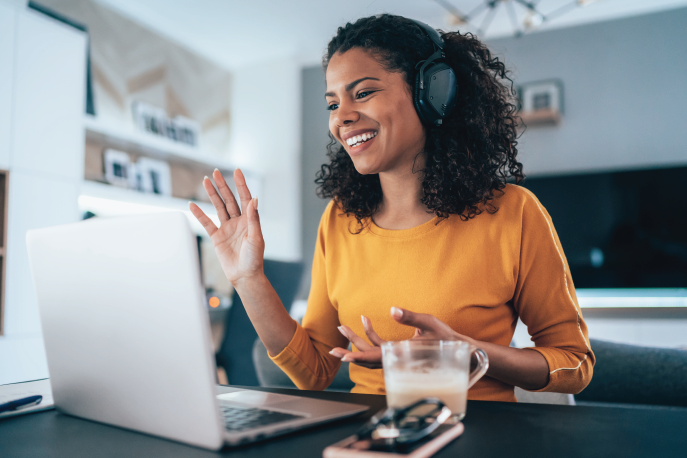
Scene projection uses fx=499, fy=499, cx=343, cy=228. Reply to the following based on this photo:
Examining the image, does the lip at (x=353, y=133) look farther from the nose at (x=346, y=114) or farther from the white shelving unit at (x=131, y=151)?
the white shelving unit at (x=131, y=151)

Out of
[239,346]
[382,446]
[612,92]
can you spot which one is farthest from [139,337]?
[612,92]

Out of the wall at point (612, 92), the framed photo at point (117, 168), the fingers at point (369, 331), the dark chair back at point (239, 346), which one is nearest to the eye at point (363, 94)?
the fingers at point (369, 331)

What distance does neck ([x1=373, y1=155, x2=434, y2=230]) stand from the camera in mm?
1064

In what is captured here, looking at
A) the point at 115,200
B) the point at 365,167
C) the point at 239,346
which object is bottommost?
the point at 239,346

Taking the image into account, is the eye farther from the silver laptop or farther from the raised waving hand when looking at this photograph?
the silver laptop

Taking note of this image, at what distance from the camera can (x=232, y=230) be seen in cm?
84

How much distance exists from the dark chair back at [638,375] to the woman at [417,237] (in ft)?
1.38

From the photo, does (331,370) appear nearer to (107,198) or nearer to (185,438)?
(185,438)

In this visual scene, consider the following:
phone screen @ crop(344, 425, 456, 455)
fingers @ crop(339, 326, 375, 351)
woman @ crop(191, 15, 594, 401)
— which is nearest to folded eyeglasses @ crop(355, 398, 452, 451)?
phone screen @ crop(344, 425, 456, 455)

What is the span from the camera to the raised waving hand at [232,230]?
32.0 inches

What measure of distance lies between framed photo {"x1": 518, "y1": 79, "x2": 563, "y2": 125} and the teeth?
9.36 ft

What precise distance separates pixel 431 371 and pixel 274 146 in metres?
3.85

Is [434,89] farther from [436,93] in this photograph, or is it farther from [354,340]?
[354,340]

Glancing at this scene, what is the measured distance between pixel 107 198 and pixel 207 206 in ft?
3.42
